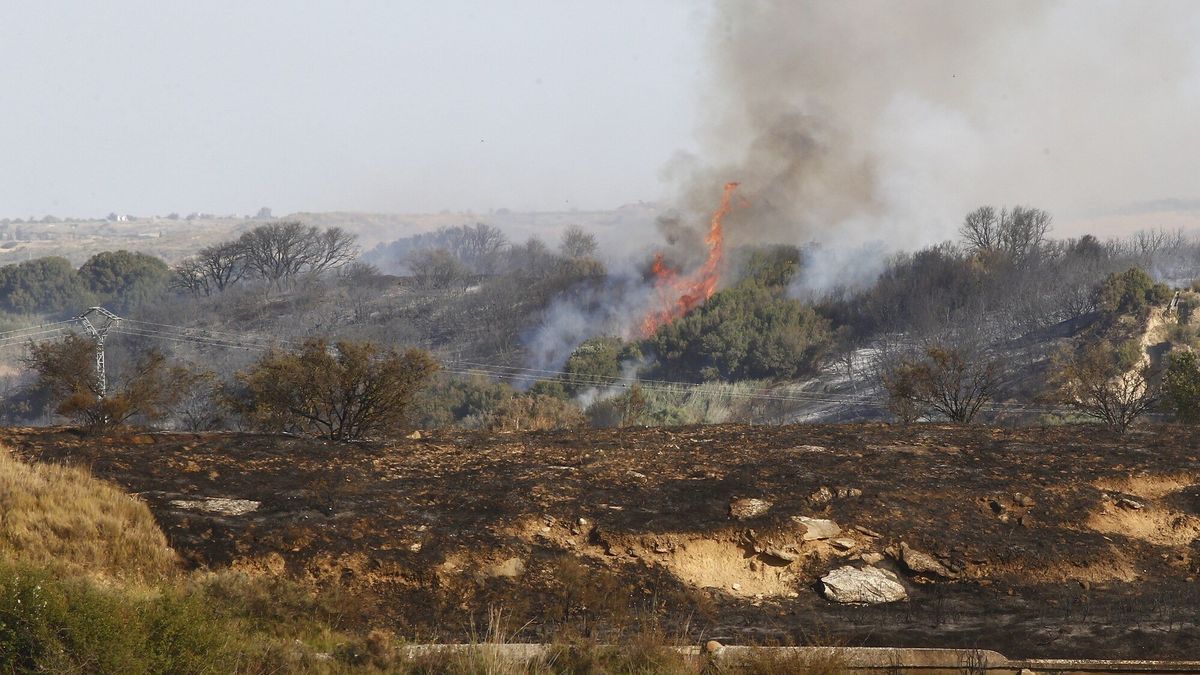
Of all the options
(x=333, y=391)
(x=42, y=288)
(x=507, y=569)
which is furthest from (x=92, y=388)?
(x=42, y=288)

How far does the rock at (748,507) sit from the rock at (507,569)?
8.22ft

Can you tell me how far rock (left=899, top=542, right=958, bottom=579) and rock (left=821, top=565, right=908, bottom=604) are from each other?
260 mm

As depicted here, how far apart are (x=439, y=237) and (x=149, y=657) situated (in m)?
140

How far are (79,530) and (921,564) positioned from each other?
811 cm

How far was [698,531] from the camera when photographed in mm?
11414

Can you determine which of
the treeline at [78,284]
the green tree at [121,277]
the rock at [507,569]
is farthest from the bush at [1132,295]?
the green tree at [121,277]

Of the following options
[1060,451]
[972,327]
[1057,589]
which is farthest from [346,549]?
[972,327]

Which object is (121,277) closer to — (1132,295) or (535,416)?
(535,416)

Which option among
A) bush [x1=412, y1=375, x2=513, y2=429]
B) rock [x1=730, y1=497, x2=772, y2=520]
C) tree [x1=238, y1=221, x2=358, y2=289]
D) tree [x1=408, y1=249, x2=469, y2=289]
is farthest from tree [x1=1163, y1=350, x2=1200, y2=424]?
tree [x1=238, y1=221, x2=358, y2=289]

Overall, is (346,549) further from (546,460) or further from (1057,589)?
(1057,589)

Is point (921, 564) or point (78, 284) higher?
point (921, 564)

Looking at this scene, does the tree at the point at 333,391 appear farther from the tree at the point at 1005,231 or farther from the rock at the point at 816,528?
the tree at the point at 1005,231

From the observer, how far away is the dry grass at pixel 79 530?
375 inches

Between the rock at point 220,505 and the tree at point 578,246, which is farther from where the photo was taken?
the tree at point 578,246
